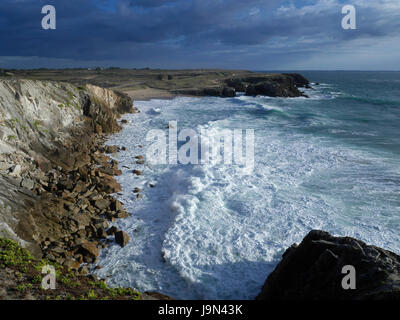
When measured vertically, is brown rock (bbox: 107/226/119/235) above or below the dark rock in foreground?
below

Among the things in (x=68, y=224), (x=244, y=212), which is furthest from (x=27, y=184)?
(x=244, y=212)

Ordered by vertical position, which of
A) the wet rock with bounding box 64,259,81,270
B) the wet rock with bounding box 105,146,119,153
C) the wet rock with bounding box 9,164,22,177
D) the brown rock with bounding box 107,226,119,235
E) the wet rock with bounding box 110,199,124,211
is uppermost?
the wet rock with bounding box 105,146,119,153

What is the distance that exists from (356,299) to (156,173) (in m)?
13.4

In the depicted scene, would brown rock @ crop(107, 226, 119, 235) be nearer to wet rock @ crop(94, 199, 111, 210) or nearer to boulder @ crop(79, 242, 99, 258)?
boulder @ crop(79, 242, 99, 258)

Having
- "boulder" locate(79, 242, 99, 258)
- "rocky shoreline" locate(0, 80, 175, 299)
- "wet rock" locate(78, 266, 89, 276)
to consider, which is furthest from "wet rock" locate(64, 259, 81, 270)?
"boulder" locate(79, 242, 99, 258)

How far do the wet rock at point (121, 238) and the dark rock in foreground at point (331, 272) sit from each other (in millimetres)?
5290

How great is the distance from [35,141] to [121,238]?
8316mm

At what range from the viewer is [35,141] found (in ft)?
46.3

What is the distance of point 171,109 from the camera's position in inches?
1649

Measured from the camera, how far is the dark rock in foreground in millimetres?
5257

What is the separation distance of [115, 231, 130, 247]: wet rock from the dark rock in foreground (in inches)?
208

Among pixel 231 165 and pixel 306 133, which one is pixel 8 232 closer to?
pixel 231 165

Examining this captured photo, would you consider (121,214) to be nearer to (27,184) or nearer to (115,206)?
(115,206)

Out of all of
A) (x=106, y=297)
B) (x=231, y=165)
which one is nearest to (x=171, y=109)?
(x=231, y=165)
